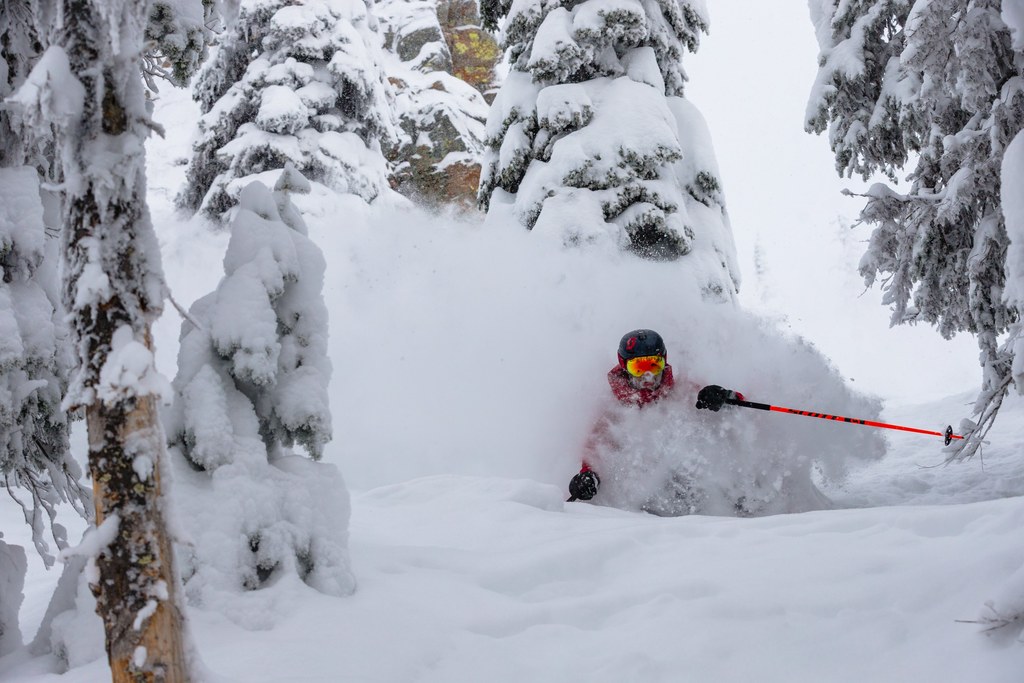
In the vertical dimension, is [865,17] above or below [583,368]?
above

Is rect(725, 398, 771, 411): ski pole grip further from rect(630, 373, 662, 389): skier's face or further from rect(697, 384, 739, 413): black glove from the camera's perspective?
rect(630, 373, 662, 389): skier's face

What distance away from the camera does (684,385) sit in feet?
23.5

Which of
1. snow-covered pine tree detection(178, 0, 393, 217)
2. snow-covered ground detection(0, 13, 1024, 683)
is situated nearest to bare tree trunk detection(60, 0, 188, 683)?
snow-covered ground detection(0, 13, 1024, 683)

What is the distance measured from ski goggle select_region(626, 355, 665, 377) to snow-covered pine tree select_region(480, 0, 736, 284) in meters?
4.45

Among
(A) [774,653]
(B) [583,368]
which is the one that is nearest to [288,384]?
(A) [774,653]

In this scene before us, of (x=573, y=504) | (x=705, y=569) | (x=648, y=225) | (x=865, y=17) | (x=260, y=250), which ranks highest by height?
(x=865, y=17)

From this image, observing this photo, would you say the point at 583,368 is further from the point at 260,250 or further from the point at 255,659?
the point at 255,659

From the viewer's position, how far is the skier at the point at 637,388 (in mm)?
6656

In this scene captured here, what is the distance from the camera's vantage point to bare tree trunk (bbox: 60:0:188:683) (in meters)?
2.00

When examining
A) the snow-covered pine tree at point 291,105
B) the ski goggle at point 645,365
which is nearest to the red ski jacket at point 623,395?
the ski goggle at point 645,365

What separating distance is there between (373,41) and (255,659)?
1936cm

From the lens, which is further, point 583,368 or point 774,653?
point 583,368

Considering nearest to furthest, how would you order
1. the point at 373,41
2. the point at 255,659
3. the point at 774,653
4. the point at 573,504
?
the point at 255,659 → the point at 774,653 → the point at 573,504 → the point at 373,41

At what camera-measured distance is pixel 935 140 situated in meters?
6.84
